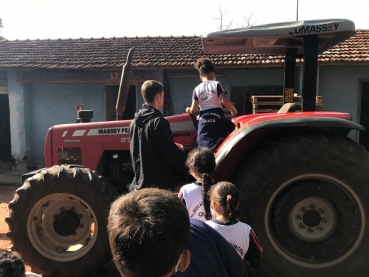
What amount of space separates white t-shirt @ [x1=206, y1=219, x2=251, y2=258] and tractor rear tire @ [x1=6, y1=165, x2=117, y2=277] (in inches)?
62.2

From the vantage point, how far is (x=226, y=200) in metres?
2.27

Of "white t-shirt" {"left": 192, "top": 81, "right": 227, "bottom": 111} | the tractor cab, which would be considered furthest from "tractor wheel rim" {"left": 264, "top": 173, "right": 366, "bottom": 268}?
"white t-shirt" {"left": 192, "top": 81, "right": 227, "bottom": 111}

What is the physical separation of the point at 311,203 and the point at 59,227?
2387mm

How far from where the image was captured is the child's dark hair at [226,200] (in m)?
2.25

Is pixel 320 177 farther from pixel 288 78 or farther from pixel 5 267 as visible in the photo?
pixel 5 267

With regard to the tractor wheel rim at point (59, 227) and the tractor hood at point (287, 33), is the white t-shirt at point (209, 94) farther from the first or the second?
the tractor wheel rim at point (59, 227)

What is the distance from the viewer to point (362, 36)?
1170 centimetres

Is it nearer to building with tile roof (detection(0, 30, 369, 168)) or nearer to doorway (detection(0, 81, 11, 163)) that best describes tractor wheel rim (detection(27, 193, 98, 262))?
building with tile roof (detection(0, 30, 369, 168))

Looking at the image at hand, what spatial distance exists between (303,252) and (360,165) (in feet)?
2.79

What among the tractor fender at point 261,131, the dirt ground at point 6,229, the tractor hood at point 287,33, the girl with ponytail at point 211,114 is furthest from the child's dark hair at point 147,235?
the dirt ground at point 6,229

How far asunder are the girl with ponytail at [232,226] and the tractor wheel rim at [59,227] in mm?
1647

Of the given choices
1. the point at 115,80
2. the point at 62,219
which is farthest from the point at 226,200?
the point at 115,80

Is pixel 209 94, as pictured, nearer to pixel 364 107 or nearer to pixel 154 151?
pixel 154 151

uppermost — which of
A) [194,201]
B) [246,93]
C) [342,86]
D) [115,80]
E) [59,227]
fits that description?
[115,80]
